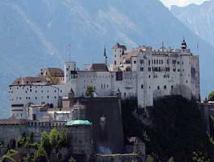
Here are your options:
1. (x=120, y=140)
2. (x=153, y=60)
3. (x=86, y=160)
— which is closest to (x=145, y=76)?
(x=153, y=60)

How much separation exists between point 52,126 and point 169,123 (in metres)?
20.0

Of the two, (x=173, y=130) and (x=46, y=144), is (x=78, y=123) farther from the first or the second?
(x=173, y=130)

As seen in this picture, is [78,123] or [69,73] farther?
[69,73]

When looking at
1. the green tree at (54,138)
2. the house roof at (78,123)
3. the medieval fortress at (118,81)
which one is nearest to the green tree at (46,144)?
the green tree at (54,138)

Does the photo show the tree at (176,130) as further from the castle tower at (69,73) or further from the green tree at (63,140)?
the green tree at (63,140)

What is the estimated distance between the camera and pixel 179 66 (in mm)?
Answer: 135000

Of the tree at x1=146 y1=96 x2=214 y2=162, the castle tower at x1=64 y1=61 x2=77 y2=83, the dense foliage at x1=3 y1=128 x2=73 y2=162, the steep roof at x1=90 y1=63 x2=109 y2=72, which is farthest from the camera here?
the steep roof at x1=90 y1=63 x2=109 y2=72

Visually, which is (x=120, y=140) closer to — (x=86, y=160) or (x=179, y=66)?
(x=86, y=160)

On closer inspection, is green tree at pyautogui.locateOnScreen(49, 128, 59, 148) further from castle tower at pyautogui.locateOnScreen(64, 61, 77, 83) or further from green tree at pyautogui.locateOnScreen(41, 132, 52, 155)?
castle tower at pyautogui.locateOnScreen(64, 61, 77, 83)

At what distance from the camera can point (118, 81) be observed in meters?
129

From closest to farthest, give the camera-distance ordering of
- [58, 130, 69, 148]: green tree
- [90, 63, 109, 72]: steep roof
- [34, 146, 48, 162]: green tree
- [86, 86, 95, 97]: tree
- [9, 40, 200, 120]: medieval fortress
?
1. [34, 146, 48, 162]: green tree
2. [58, 130, 69, 148]: green tree
3. [86, 86, 95, 97]: tree
4. [9, 40, 200, 120]: medieval fortress
5. [90, 63, 109, 72]: steep roof

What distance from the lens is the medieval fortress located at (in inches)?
5027

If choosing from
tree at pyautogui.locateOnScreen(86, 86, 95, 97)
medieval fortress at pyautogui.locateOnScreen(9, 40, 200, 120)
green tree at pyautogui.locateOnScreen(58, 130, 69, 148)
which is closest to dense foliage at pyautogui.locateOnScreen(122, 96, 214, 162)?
medieval fortress at pyautogui.locateOnScreen(9, 40, 200, 120)

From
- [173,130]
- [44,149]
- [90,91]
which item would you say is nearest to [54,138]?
[44,149]
